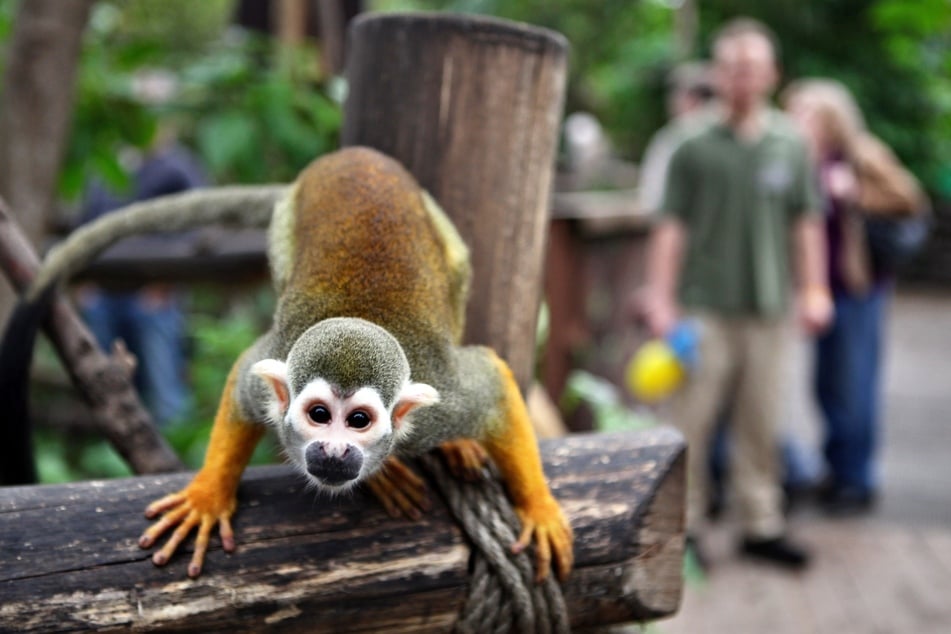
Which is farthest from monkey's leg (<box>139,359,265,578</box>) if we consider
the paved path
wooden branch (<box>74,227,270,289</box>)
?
the paved path

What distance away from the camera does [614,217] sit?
13.0ft

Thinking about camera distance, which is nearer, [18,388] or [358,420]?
[358,420]

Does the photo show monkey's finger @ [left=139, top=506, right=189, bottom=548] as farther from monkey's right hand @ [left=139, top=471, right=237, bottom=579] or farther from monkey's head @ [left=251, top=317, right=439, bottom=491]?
monkey's head @ [left=251, top=317, right=439, bottom=491]

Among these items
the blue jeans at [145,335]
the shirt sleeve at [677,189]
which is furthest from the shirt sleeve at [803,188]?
the blue jeans at [145,335]

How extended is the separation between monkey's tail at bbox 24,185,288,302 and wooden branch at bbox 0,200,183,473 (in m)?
0.08

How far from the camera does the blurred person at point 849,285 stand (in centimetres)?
399

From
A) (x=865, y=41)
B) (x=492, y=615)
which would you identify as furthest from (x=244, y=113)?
(x=865, y=41)

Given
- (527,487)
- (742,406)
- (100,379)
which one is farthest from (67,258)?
(742,406)

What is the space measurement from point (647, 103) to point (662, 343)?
733cm

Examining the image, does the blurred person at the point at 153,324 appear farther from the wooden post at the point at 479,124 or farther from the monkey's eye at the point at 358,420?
the monkey's eye at the point at 358,420

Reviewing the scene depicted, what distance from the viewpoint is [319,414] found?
113cm

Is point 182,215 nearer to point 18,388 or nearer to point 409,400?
point 18,388

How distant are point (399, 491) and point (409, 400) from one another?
0.14 metres

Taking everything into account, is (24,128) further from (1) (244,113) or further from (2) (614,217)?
(2) (614,217)
